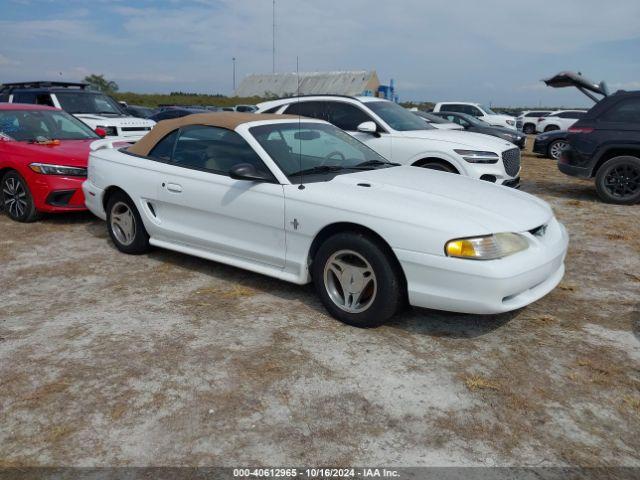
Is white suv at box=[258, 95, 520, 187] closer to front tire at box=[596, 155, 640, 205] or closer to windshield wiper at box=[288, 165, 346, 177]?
front tire at box=[596, 155, 640, 205]

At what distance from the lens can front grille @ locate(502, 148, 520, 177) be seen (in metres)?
7.66

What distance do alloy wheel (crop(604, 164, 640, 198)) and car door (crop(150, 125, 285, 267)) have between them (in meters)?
6.52

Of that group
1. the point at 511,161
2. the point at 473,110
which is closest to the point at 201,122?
the point at 511,161

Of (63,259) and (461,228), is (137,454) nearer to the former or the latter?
(461,228)

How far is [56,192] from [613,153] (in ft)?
26.5

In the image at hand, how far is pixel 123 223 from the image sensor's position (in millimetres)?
5586

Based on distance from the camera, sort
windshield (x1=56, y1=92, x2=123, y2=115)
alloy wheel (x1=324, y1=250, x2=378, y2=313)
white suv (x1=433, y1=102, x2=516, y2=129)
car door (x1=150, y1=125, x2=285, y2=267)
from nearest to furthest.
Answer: alloy wheel (x1=324, y1=250, x2=378, y2=313) < car door (x1=150, y1=125, x2=285, y2=267) < windshield (x1=56, y1=92, x2=123, y2=115) < white suv (x1=433, y1=102, x2=516, y2=129)

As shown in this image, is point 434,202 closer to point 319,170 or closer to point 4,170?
point 319,170

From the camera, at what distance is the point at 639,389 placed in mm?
3162

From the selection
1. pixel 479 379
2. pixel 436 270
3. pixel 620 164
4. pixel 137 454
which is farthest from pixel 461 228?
pixel 620 164

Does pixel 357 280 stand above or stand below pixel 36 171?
below

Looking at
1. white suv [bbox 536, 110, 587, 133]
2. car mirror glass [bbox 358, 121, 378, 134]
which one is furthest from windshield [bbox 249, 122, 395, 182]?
white suv [bbox 536, 110, 587, 133]

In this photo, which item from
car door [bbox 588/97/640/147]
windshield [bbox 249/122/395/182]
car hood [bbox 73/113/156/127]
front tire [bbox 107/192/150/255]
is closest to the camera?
windshield [bbox 249/122/395/182]

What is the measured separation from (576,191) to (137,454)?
931cm
